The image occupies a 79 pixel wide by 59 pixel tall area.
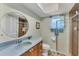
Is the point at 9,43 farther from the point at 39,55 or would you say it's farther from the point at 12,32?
the point at 39,55

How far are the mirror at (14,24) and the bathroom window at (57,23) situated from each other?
1.20 ft

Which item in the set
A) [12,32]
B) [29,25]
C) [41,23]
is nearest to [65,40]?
[41,23]

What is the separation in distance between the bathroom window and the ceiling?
0.07m

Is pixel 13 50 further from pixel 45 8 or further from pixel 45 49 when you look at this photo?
pixel 45 8

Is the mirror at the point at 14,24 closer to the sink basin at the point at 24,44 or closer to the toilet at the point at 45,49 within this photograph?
the sink basin at the point at 24,44

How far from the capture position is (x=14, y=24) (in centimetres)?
160

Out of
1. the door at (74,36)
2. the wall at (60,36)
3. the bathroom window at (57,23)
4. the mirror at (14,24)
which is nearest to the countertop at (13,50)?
the mirror at (14,24)

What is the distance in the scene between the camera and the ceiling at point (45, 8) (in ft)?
5.26

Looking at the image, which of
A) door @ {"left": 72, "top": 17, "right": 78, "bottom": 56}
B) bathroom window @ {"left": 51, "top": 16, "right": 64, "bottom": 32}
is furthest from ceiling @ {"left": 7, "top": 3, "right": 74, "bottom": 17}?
door @ {"left": 72, "top": 17, "right": 78, "bottom": 56}

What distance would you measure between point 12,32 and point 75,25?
854mm

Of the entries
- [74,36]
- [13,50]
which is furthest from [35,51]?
[74,36]

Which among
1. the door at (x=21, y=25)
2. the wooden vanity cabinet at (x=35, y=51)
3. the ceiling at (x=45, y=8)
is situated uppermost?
the ceiling at (x=45, y=8)

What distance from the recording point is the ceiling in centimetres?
160

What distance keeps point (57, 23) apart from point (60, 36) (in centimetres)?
18
